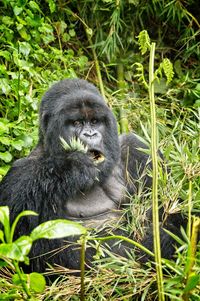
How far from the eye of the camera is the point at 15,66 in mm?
5211

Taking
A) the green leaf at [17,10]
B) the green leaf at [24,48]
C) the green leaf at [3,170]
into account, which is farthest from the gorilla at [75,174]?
the green leaf at [17,10]

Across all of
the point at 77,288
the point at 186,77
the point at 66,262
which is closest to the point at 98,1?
the point at 186,77

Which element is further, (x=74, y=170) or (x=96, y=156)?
(x=96, y=156)

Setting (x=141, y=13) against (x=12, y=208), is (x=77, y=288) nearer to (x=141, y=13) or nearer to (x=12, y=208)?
(x=12, y=208)

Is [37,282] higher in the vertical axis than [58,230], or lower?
lower

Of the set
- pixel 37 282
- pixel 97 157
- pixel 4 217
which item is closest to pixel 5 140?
pixel 97 157

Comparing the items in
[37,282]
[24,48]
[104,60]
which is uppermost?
[24,48]

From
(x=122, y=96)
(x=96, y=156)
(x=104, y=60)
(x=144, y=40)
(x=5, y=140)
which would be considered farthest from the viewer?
(x=104, y=60)

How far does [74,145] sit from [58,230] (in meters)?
1.46

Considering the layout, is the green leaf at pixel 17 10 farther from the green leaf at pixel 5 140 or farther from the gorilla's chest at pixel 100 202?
the gorilla's chest at pixel 100 202

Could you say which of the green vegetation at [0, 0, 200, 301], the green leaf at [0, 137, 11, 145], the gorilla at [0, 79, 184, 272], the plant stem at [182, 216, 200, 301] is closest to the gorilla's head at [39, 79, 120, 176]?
the gorilla at [0, 79, 184, 272]

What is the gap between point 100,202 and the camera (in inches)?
151

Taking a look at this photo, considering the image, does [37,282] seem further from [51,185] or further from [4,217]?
[51,185]

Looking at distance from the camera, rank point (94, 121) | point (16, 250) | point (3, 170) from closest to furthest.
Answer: point (16, 250) → point (94, 121) → point (3, 170)
